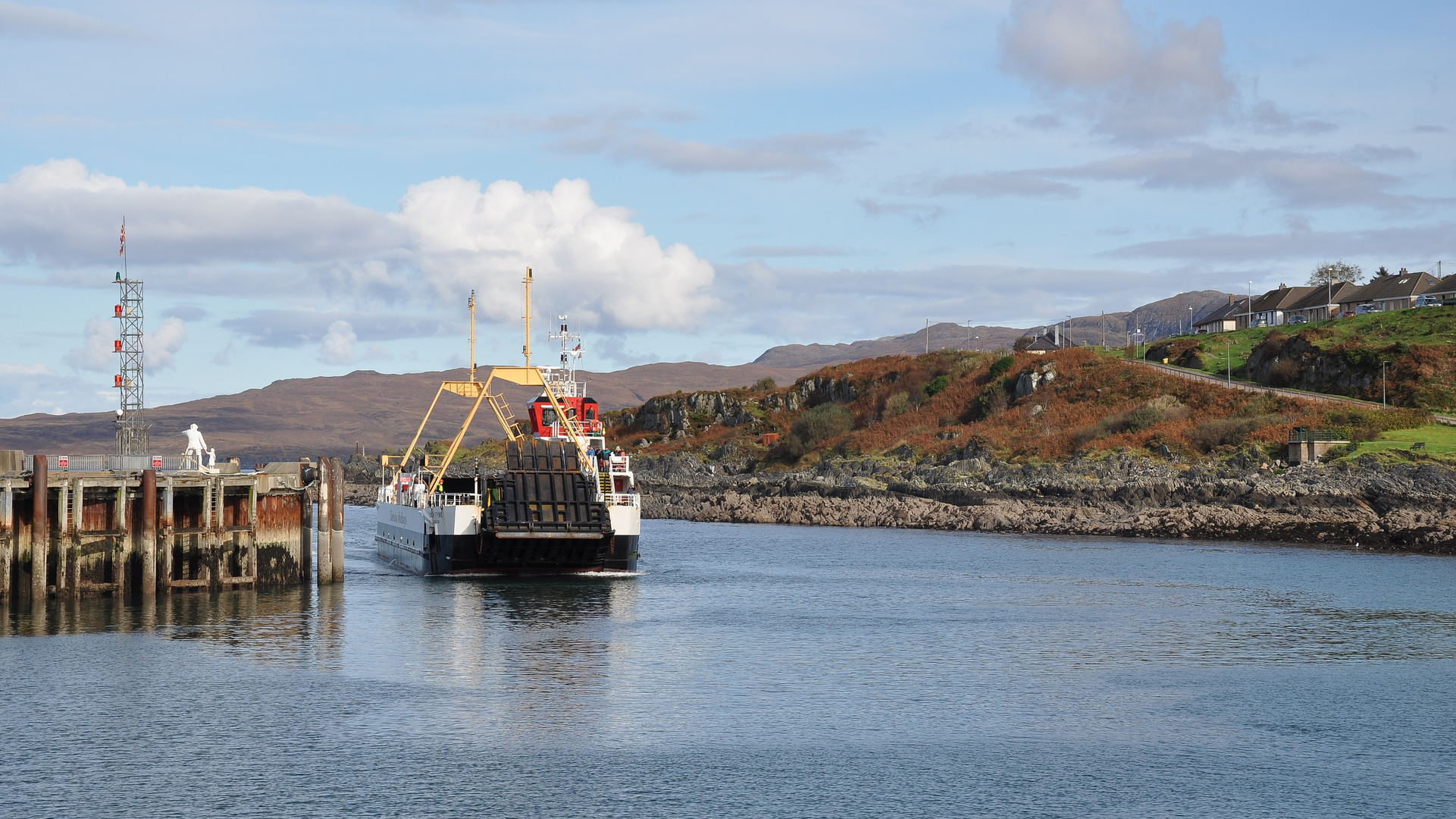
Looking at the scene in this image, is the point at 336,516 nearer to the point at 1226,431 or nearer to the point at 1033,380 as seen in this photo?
the point at 1226,431

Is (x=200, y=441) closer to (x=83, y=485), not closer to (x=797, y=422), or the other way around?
(x=83, y=485)

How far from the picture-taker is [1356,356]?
310ft

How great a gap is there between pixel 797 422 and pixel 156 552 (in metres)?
87.0

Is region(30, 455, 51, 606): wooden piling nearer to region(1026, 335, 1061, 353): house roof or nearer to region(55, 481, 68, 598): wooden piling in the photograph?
region(55, 481, 68, 598): wooden piling

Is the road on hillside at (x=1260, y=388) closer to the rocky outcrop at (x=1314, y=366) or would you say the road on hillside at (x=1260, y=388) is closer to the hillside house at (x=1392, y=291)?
the rocky outcrop at (x=1314, y=366)

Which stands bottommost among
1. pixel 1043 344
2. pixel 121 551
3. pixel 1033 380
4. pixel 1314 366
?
pixel 121 551

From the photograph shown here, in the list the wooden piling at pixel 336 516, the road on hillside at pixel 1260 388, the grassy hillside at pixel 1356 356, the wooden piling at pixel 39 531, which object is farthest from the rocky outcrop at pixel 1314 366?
the wooden piling at pixel 39 531

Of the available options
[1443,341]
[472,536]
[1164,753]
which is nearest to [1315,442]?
[1443,341]

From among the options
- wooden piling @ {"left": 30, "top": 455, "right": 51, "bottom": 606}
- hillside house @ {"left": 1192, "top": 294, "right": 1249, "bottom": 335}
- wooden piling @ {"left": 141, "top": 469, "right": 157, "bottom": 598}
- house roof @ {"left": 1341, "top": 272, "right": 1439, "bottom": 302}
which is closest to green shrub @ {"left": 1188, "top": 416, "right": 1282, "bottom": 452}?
house roof @ {"left": 1341, "top": 272, "right": 1439, "bottom": 302}

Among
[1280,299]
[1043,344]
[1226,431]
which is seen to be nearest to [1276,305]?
[1280,299]

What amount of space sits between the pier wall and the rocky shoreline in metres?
46.5

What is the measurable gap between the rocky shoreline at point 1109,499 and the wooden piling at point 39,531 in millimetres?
53774

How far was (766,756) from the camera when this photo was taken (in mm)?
20328

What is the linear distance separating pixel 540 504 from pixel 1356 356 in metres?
76.1
